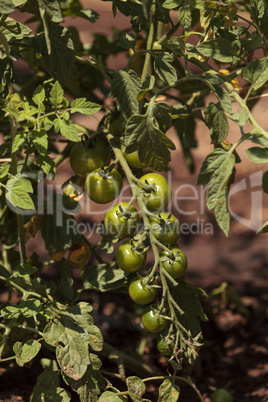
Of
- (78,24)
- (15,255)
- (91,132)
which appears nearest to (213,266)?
(15,255)

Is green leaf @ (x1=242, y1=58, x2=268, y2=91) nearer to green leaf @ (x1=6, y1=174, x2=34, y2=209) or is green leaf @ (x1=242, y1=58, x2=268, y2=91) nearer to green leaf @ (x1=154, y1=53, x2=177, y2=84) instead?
green leaf @ (x1=154, y1=53, x2=177, y2=84)

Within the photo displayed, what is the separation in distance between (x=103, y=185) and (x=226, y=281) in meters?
1.26

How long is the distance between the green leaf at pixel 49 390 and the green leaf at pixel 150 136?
583mm

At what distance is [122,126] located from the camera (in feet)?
3.92

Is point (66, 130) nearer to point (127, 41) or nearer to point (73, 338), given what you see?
point (127, 41)

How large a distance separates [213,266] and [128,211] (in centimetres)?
140

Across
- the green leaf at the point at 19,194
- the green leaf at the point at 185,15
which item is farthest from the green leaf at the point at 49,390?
the green leaf at the point at 185,15

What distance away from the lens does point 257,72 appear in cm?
102

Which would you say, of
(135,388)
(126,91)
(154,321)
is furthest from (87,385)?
(126,91)

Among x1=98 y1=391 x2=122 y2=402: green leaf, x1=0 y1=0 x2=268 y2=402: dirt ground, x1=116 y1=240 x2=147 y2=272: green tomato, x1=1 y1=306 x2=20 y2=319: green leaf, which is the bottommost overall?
x1=0 y1=0 x2=268 y2=402: dirt ground

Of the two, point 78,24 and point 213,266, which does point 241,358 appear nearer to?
point 213,266

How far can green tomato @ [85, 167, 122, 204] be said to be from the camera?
3.79 feet

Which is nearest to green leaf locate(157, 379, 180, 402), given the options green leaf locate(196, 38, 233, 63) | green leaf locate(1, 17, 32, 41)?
green leaf locate(196, 38, 233, 63)

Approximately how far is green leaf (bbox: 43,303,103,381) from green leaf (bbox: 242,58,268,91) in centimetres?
64
